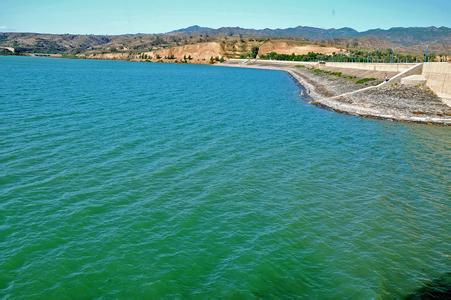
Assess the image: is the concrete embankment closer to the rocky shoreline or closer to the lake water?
the rocky shoreline

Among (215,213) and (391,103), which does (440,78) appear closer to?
(391,103)

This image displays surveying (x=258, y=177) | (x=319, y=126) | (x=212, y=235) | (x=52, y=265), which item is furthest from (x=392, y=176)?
(x=52, y=265)

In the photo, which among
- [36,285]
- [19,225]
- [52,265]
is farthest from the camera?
[19,225]

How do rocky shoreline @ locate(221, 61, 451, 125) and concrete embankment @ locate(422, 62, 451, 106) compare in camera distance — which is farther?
concrete embankment @ locate(422, 62, 451, 106)

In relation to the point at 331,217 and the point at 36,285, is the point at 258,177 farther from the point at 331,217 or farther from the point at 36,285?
the point at 36,285

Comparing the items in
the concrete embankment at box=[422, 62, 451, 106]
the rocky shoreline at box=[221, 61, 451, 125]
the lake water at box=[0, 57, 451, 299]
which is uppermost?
the concrete embankment at box=[422, 62, 451, 106]

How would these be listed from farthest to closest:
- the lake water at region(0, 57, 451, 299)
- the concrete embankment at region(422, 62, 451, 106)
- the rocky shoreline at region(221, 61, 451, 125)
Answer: the concrete embankment at region(422, 62, 451, 106) → the rocky shoreline at region(221, 61, 451, 125) → the lake water at region(0, 57, 451, 299)

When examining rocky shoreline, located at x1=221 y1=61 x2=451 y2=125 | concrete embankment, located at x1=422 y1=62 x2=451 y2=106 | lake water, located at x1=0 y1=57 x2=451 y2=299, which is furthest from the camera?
concrete embankment, located at x1=422 y1=62 x2=451 y2=106

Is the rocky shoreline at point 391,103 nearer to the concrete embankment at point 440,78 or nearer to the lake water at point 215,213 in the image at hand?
the concrete embankment at point 440,78

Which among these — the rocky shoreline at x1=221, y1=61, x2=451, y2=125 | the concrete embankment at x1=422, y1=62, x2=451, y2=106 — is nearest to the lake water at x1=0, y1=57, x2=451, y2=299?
the rocky shoreline at x1=221, y1=61, x2=451, y2=125
